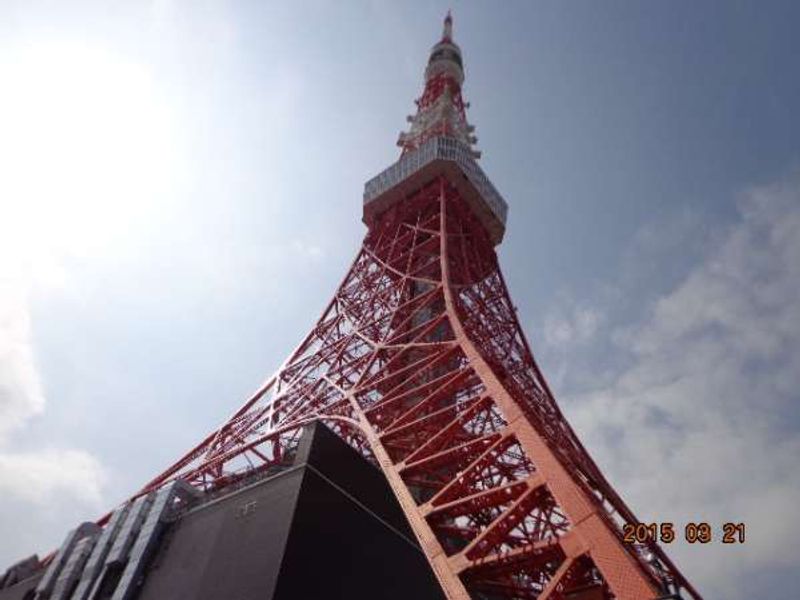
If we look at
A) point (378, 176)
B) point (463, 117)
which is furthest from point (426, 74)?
point (378, 176)

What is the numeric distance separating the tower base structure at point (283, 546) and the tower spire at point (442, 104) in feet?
57.9

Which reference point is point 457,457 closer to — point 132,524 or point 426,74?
point 132,524

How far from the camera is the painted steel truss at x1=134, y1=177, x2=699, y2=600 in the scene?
701 centimetres

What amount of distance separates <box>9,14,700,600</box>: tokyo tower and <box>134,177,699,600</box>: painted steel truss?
3 centimetres

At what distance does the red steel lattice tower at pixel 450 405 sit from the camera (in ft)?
23.4

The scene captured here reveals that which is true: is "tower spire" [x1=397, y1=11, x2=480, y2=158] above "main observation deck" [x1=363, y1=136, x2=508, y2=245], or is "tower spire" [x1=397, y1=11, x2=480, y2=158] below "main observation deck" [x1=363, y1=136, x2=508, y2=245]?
above

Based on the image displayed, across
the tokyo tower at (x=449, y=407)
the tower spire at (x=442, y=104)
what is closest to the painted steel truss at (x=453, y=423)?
the tokyo tower at (x=449, y=407)

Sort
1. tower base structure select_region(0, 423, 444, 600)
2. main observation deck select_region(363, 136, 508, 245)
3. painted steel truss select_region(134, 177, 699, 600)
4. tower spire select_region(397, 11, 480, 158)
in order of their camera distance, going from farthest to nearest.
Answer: tower spire select_region(397, 11, 480, 158) → main observation deck select_region(363, 136, 508, 245) → tower base structure select_region(0, 423, 444, 600) → painted steel truss select_region(134, 177, 699, 600)

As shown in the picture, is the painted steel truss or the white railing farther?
the white railing

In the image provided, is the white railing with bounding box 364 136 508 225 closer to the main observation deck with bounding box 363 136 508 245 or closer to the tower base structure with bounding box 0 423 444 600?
the main observation deck with bounding box 363 136 508 245

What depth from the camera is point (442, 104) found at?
2931 cm

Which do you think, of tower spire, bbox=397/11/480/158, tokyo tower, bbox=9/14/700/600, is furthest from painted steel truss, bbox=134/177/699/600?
tower spire, bbox=397/11/480/158

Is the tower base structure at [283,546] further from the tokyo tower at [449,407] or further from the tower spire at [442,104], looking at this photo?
the tower spire at [442,104]

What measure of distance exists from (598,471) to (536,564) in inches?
297
